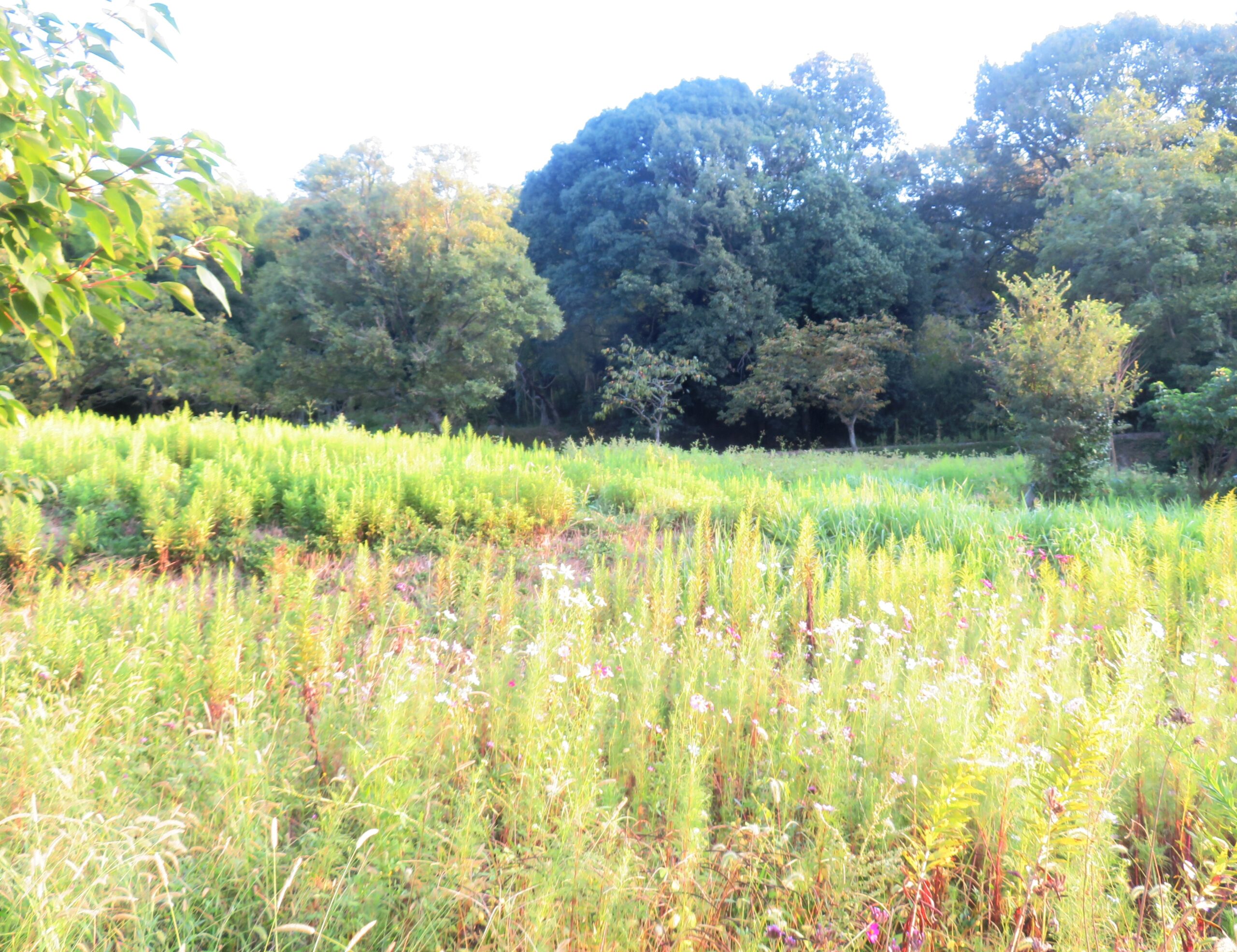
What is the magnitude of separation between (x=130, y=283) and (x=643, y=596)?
2.37 metres

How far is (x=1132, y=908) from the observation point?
1.57 metres

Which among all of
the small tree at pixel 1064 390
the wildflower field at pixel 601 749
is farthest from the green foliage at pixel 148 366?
the small tree at pixel 1064 390

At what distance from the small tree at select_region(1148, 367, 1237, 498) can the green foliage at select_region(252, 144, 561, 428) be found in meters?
14.2

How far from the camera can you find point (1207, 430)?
8953 millimetres

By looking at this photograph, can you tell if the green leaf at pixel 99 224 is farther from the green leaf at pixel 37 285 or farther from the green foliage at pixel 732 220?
the green foliage at pixel 732 220

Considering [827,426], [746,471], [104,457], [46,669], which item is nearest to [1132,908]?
[46,669]

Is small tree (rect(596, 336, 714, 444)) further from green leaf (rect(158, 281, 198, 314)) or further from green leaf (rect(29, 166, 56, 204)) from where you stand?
green leaf (rect(29, 166, 56, 204))

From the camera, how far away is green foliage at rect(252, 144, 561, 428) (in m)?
18.5

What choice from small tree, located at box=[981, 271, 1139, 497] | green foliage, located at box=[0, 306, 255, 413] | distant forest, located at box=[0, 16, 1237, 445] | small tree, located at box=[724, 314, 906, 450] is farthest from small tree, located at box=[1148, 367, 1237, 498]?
green foliage, located at box=[0, 306, 255, 413]

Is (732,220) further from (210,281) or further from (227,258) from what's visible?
(210,281)

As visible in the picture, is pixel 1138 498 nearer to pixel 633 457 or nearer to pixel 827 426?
pixel 633 457

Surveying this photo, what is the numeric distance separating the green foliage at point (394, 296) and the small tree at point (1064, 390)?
12665 millimetres

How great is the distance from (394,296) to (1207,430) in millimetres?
17660

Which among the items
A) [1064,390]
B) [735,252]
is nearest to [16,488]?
[1064,390]
